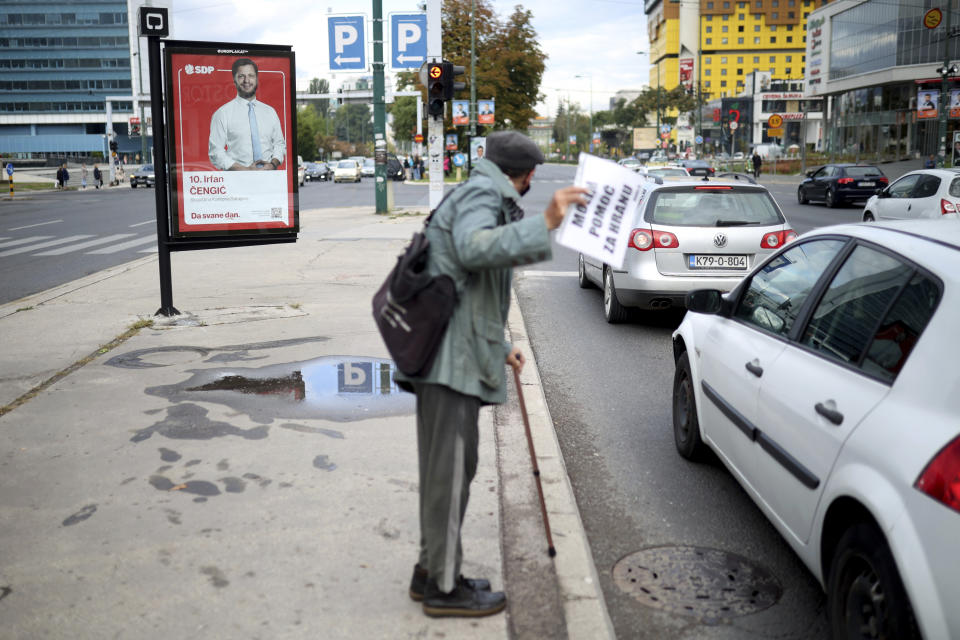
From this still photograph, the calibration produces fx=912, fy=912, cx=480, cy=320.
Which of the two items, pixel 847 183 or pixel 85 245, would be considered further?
pixel 847 183

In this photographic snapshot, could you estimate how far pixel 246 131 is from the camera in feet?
32.4

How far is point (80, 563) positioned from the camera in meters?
3.77

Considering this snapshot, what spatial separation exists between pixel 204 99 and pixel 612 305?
4.83 meters

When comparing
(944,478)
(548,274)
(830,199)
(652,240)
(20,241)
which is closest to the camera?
(944,478)

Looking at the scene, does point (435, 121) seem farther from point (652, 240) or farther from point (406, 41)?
point (652, 240)

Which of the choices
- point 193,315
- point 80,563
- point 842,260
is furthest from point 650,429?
point 193,315

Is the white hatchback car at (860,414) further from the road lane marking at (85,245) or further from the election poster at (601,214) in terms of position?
the road lane marking at (85,245)

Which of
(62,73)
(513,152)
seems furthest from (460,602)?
(62,73)

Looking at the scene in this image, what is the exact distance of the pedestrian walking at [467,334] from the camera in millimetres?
3018

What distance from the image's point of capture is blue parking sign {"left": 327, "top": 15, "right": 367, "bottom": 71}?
2556cm

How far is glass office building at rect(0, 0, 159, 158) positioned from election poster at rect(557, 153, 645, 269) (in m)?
120

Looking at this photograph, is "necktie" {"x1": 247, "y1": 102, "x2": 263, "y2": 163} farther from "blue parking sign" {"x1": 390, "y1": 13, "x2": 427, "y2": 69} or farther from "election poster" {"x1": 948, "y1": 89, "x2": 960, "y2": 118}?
"election poster" {"x1": 948, "y1": 89, "x2": 960, "y2": 118}

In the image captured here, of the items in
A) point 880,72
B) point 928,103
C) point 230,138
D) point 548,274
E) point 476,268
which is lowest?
point 548,274

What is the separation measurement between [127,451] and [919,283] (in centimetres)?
416
